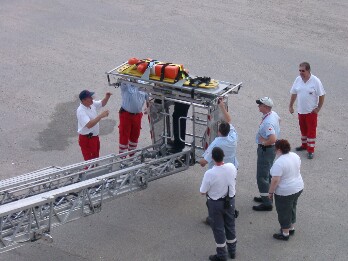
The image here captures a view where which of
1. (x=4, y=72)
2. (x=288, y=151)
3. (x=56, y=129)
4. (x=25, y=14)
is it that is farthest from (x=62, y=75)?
(x=288, y=151)

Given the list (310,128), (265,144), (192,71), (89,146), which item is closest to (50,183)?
(89,146)

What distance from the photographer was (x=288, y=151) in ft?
28.5

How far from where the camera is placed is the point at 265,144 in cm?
951

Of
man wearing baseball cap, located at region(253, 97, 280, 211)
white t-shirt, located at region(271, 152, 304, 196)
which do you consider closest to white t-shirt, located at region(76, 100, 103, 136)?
man wearing baseball cap, located at region(253, 97, 280, 211)

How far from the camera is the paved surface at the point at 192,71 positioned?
29.8 ft

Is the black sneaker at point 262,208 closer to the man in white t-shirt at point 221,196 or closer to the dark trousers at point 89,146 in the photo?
the man in white t-shirt at point 221,196

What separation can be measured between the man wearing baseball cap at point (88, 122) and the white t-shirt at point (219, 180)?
2286 mm

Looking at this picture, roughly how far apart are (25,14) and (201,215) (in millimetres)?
11229

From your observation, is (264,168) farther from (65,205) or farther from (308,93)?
(65,205)

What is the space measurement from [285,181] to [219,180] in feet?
3.29

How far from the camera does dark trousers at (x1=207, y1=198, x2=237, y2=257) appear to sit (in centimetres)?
835

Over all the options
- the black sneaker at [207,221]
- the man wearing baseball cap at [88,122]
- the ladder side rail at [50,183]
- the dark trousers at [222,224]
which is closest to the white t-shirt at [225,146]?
the dark trousers at [222,224]

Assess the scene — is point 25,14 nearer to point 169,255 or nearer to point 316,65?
point 316,65

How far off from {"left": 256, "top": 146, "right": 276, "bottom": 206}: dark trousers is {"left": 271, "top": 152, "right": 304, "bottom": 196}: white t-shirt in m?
0.91
